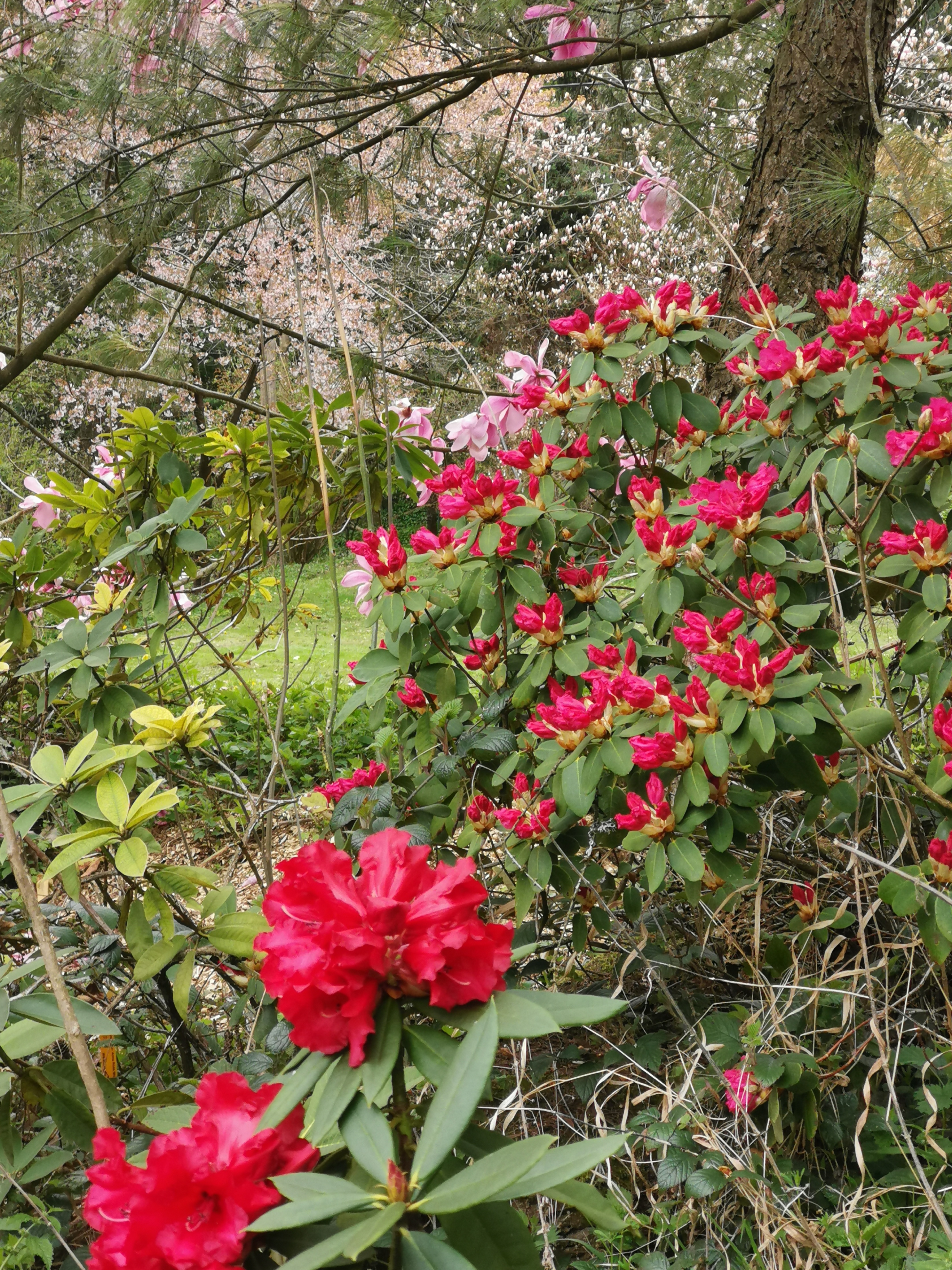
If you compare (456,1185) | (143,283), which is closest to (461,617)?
(456,1185)

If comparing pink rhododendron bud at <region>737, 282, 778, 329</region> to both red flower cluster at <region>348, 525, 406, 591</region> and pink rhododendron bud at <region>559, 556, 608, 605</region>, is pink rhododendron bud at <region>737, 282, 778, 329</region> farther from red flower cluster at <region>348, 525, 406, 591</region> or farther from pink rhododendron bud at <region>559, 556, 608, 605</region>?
red flower cluster at <region>348, 525, 406, 591</region>

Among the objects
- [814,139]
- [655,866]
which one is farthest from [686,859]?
[814,139]

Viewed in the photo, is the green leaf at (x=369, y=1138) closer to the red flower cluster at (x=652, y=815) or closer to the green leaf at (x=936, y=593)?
the red flower cluster at (x=652, y=815)

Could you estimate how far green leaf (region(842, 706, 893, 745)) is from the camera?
101 cm

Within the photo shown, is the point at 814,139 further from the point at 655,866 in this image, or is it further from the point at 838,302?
the point at 655,866

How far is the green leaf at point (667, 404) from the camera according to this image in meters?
1.35

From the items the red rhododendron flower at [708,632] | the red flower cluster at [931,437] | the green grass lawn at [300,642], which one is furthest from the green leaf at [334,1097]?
the green grass lawn at [300,642]

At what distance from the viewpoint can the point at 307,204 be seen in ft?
7.95

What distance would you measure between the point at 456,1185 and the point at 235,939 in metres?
0.52

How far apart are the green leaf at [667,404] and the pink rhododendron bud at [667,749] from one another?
542 millimetres

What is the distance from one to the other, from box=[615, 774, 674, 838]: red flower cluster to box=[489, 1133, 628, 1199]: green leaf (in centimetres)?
56

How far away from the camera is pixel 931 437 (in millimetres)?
1127

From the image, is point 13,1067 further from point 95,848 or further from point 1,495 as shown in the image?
point 1,495

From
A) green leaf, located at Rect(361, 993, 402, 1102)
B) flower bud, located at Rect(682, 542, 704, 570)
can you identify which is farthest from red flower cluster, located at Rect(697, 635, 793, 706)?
green leaf, located at Rect(361, 993, 402, 1102)
